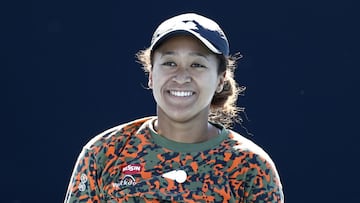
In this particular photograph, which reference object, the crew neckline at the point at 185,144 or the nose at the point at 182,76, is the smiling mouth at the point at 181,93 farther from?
the crew neckline at the point at 185,144

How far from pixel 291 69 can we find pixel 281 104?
21 centimetres

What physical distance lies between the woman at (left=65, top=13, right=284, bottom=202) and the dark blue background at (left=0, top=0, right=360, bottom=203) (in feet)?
6.45

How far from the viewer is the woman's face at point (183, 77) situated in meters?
2.77

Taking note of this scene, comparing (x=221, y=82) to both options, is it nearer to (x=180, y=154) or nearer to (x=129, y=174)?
(x=180, y=154)

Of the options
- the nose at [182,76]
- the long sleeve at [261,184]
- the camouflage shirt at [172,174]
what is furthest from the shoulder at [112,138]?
the long sleeve at [261,184]

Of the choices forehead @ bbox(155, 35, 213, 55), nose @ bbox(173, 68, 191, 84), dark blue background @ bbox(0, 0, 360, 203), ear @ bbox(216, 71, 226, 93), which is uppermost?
forehead @ bbox(155, 35, 213, 55)

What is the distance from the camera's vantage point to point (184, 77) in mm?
2756

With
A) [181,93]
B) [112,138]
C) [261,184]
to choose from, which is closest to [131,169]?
[112,138]

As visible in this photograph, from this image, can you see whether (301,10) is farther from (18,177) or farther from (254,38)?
(18,177)

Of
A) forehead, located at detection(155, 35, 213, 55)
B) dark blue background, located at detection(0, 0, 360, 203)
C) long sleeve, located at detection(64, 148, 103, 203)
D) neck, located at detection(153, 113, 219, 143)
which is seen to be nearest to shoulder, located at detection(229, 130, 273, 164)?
neck, located at detection(153, 113, 219, 143)

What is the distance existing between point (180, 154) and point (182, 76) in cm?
26

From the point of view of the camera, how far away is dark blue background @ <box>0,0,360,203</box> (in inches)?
189

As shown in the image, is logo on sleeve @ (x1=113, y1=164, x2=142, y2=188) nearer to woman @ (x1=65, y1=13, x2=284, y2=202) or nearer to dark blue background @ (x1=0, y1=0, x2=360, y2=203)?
woman @ (x1=65, y1=13, x2=284, y2=202)

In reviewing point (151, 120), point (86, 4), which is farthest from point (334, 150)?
point (151, 120)
